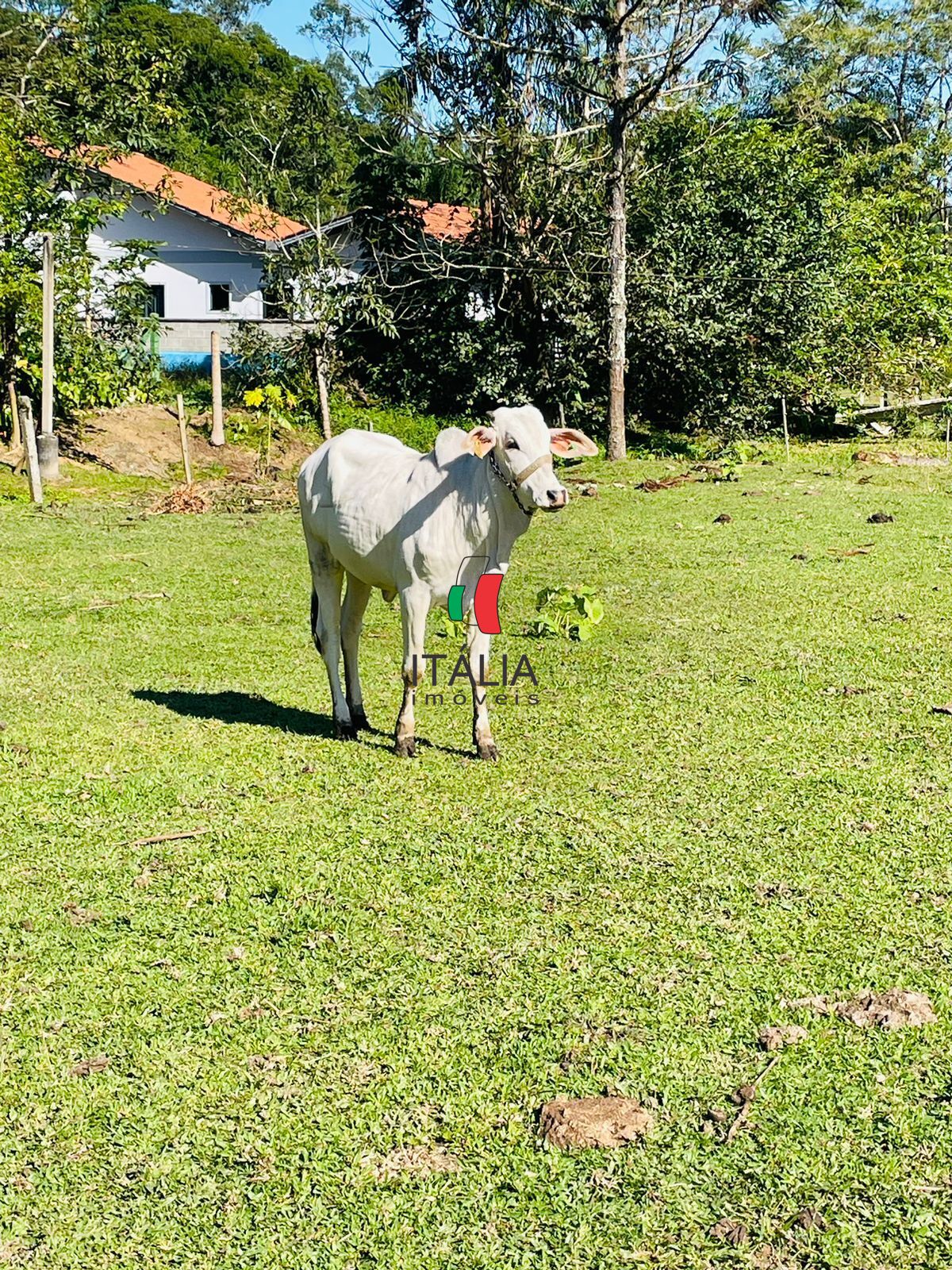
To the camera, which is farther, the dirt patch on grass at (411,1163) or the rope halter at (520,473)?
the rope halter at (520,473)

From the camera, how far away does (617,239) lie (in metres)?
20.8

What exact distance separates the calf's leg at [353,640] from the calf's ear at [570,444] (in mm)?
1480

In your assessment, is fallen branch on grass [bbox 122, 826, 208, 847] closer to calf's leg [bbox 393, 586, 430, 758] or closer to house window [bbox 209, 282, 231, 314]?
calf's leg [bbox 393, 586, 430, 758]

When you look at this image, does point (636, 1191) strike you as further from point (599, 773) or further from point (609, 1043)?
point (599, 773)

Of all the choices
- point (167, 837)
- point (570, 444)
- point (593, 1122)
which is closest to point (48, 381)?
point (570, 444)

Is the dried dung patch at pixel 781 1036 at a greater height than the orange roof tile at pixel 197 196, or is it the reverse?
the orange roof tile at pixel 197 196

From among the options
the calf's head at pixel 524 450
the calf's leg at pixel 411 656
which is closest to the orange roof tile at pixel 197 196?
the calf's leg at pixel 411 656

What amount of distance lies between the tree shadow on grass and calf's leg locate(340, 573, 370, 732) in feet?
0.60

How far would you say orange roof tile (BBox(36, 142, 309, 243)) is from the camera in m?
23.0

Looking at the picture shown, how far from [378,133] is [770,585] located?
1726cm

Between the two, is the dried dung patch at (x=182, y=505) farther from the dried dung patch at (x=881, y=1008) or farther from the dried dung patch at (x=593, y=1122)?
the dried dung patch at (x=593, y=1122)

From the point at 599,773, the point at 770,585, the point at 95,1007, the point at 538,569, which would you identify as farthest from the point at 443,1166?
the point at 538,569

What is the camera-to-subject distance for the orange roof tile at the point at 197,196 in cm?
2303

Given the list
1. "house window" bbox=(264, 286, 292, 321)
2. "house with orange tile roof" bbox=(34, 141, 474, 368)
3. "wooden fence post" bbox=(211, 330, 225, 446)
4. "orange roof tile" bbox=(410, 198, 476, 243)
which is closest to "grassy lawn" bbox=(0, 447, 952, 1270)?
"wooden fence post" bbox=(211, 330, 225, 446)
